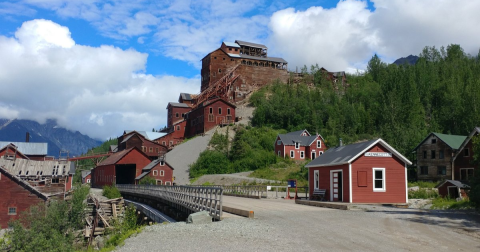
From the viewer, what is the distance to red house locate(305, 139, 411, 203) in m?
26.6

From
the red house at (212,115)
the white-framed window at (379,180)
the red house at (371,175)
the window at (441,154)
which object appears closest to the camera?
the red house at (371,175)

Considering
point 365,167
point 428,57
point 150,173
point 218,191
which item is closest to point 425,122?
point 428,57

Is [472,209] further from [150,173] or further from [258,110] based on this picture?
[258,110]

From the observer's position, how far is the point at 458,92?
8562 centimetres

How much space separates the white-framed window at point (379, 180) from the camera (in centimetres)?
2692

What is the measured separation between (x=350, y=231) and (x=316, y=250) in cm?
349

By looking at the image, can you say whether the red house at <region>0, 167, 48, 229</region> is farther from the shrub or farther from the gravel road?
the gravel road

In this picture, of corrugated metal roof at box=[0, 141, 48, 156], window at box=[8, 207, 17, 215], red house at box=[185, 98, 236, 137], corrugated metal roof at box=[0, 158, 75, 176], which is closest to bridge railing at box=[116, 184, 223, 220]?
window at box=[8, 207, 17, 215]

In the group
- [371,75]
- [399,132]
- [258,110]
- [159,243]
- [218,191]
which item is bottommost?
[159,243]

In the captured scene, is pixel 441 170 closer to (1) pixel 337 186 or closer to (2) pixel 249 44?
(1) pixel 337 186

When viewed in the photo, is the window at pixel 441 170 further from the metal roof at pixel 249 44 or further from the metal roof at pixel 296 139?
the metal roof at pixel 249 44

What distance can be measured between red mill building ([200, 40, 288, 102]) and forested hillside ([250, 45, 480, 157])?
354cm

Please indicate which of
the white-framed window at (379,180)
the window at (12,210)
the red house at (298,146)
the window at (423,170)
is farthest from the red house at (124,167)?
the white-framed window at (379,180)

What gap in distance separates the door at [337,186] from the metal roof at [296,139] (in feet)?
146
